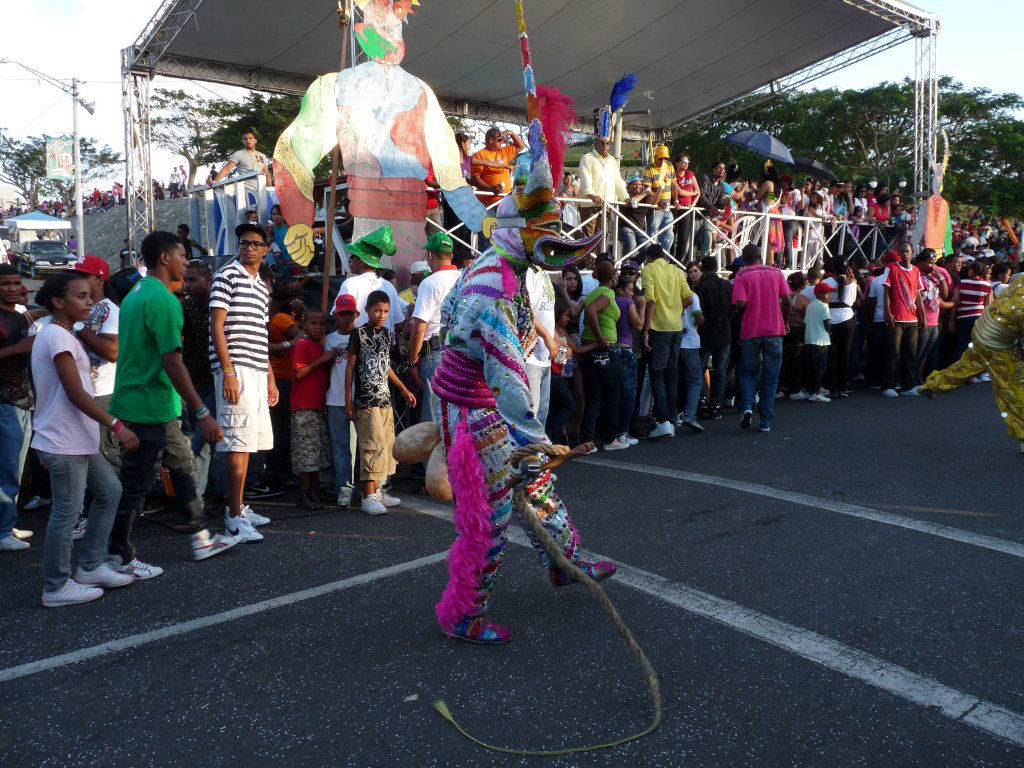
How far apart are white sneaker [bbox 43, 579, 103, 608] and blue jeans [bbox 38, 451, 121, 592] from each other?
0.09 feet

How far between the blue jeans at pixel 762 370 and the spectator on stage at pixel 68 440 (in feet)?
20.1

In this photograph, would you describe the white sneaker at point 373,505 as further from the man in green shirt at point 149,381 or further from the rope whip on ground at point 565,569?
the rope whip on ground at point 565,569

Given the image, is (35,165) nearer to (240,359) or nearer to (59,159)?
(59,159)

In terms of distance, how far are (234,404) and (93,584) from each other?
1214 millimetres

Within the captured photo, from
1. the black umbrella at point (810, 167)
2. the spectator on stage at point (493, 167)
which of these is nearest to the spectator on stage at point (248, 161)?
the spectator on stage at point (493, 167)

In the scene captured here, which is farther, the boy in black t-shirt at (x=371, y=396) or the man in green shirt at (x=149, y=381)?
the boy in black t-shirt at (x=371, y=396)

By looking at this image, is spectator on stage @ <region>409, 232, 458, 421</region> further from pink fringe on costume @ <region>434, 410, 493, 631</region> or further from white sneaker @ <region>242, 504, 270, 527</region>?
pink fringe on costume @ <region>434, 410, 493, 631</region>

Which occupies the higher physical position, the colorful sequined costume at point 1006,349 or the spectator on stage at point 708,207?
the spectator on stage at point 708,207

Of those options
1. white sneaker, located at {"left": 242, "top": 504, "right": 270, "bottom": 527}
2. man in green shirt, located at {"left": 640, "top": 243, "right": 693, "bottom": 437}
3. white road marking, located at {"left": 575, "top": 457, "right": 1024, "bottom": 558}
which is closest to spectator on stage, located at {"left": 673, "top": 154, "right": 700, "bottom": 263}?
man in green shirt, located at {"left": 640, "top": 243, "right": 693, "bottom": 437}

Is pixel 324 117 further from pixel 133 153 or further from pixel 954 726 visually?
pixel 133 153

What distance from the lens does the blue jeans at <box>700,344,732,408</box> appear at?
868cm

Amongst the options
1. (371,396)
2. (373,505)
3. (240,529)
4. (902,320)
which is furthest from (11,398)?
(902,320)

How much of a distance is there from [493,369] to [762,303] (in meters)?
5.76

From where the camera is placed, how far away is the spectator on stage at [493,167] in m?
9.20
